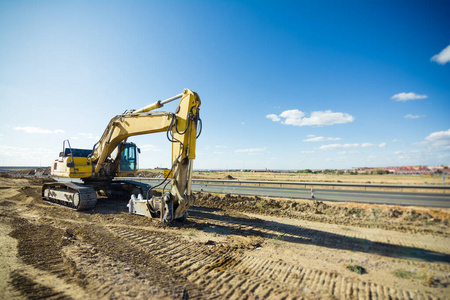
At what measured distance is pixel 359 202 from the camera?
37.2 feet

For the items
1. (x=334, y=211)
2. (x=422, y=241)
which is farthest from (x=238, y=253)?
(x=334, y=211)

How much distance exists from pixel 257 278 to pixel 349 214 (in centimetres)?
738

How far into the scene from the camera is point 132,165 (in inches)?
487

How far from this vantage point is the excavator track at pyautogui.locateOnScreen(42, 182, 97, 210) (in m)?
9.79

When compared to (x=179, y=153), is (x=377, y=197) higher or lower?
lower

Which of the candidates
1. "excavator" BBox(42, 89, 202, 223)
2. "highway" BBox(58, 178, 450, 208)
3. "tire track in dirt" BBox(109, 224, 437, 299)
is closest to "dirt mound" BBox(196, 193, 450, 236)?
"highway" BBox(58, 178, 450, 208)

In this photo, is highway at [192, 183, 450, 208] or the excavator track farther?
highway at [192, 183, 450, 208]

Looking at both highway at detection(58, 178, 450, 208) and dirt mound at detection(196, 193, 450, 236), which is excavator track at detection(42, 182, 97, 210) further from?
highway at detection(58, 178, 450, 208)

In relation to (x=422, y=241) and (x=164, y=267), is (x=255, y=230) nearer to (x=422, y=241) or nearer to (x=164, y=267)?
(x=164, y=267)

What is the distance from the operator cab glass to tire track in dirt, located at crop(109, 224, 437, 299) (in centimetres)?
757

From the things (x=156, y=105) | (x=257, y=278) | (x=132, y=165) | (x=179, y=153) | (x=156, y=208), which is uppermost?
(x=156, y=105)

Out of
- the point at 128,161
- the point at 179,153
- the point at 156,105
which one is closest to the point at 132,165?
the point at 128,161

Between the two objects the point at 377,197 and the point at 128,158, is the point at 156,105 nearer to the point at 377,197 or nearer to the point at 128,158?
the point at 128,158

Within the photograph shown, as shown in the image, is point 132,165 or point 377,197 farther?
point 377,197
